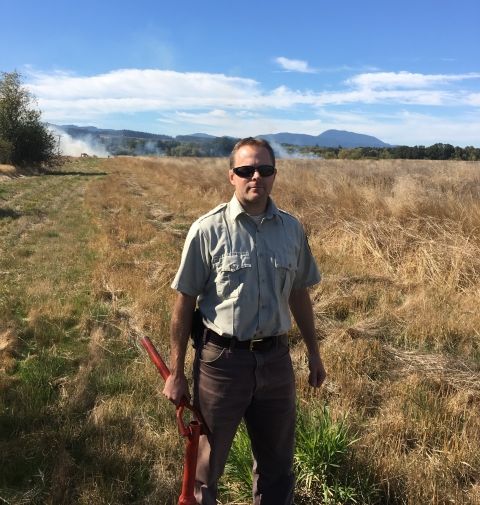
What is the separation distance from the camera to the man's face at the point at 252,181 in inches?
80.0

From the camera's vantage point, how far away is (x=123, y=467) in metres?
2.79

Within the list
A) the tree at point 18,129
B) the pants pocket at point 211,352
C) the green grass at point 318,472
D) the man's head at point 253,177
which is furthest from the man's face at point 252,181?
the tree at point 18,129

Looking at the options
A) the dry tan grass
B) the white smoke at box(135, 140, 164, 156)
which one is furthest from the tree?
the white smoke at box(135, 140, 164, 156)

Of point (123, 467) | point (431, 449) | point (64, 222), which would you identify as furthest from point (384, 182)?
point (123, 467)

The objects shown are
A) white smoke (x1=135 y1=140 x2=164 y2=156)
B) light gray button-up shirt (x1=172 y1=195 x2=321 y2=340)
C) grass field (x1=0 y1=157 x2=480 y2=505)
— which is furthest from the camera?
white smoke (x1=135 y1=140 x2=164 y2=156)

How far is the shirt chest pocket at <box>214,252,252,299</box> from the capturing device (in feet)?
6.65

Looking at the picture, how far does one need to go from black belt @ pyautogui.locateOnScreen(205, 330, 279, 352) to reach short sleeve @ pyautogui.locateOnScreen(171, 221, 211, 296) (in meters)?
0.24

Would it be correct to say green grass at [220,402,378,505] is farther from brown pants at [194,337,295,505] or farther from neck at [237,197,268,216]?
neck at [237,197,268,216]

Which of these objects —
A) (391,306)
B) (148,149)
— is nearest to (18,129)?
(391,306)

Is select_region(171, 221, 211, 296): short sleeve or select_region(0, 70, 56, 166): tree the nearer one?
select_region(171, 221, 211, 296): short sleeve

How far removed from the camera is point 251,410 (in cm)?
224

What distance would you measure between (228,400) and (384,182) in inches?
410

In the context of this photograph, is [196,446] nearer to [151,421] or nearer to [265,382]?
[265,382]

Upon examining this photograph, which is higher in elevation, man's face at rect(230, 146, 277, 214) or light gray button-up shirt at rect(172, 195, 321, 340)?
man's face at rect(230, 146, 277, 214)
